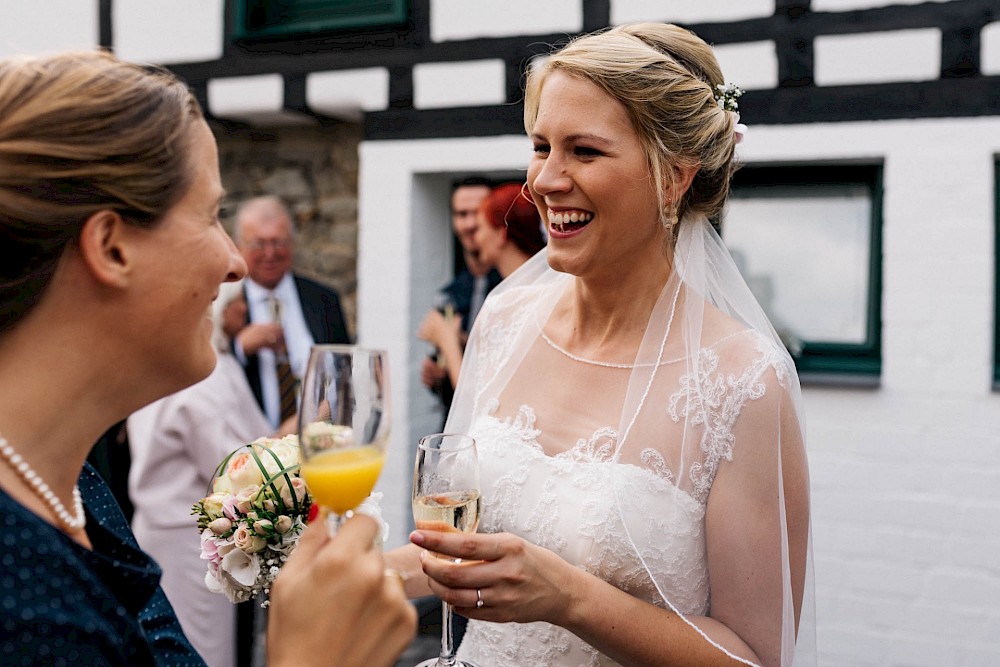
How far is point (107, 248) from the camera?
1247mm

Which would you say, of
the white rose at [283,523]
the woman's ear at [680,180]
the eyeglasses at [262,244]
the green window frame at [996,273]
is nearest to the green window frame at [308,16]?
the eyeglasses at [262,244]

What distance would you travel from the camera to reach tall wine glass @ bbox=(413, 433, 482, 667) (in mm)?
1706

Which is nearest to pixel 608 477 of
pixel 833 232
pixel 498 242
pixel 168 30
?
pixel 498 242

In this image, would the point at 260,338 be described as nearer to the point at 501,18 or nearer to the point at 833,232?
the point at 501,18

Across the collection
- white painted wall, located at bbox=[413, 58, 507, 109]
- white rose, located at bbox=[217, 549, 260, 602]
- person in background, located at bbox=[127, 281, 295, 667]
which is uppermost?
white painted wall, located at bbox=[413, 58, 507, 109]

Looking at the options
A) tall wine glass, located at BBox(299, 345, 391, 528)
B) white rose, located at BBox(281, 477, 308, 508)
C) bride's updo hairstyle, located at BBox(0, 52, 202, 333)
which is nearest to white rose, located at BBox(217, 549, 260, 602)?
white rose, located at BBox(281, 477, 308, 508)

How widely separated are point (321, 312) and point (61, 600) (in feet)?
13.7

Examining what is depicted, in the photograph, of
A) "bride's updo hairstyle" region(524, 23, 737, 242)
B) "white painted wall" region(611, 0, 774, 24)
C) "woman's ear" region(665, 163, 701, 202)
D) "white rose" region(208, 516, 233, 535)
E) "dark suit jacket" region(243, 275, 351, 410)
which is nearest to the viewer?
"white rose" region(208, 516, 233, 535)

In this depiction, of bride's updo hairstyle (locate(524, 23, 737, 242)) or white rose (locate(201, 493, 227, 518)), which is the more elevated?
bride's updo hairstyle (locate(524, 23, 737, 242))

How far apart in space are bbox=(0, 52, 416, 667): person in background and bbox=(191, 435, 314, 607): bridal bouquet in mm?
356

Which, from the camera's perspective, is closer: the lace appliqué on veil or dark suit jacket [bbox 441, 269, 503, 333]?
the lace appliqué on veil

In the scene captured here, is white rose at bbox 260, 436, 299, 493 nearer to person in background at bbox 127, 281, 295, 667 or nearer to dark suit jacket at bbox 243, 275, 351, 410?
person in background at bbox 127, 281, 295, 667

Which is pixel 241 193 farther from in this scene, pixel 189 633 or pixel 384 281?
pixel 189 633

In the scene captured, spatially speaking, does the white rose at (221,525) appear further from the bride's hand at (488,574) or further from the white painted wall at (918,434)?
the white painted wall at (918,434)
